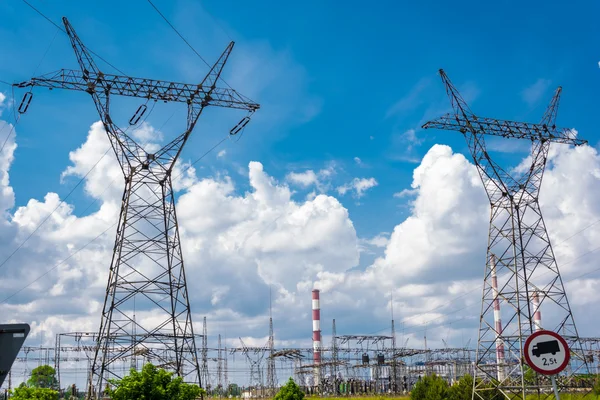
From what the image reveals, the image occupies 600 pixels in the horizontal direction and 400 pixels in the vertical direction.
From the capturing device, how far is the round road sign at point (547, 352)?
11.4m

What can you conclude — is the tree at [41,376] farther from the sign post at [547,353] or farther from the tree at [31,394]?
the sign post at [547,353]

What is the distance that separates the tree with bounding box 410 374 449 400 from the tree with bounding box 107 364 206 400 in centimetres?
2805

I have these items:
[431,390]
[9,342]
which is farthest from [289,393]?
[9,342]

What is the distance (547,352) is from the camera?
38.3 ft

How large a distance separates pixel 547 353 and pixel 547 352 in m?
0.02

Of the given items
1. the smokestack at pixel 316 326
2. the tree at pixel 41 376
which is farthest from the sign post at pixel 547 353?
the tree at pixel 41 376

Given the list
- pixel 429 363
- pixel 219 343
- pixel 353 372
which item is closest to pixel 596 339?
pixel 429 363

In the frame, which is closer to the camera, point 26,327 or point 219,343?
point 26,327

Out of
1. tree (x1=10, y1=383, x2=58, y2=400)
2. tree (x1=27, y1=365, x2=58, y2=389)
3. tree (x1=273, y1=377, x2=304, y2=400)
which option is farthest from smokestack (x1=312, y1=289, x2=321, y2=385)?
tree (x1=10, y1=383, x2=58, y2=400)

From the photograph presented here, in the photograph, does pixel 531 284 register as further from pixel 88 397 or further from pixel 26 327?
pixel 26 327

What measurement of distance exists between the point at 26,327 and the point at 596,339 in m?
135

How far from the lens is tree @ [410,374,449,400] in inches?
2119

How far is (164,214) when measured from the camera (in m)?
39.1

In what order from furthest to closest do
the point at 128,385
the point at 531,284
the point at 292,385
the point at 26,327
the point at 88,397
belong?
the point at 292,385
the point at 531,284
the point at 88,397
the point at 128,385
the point at 26,327
